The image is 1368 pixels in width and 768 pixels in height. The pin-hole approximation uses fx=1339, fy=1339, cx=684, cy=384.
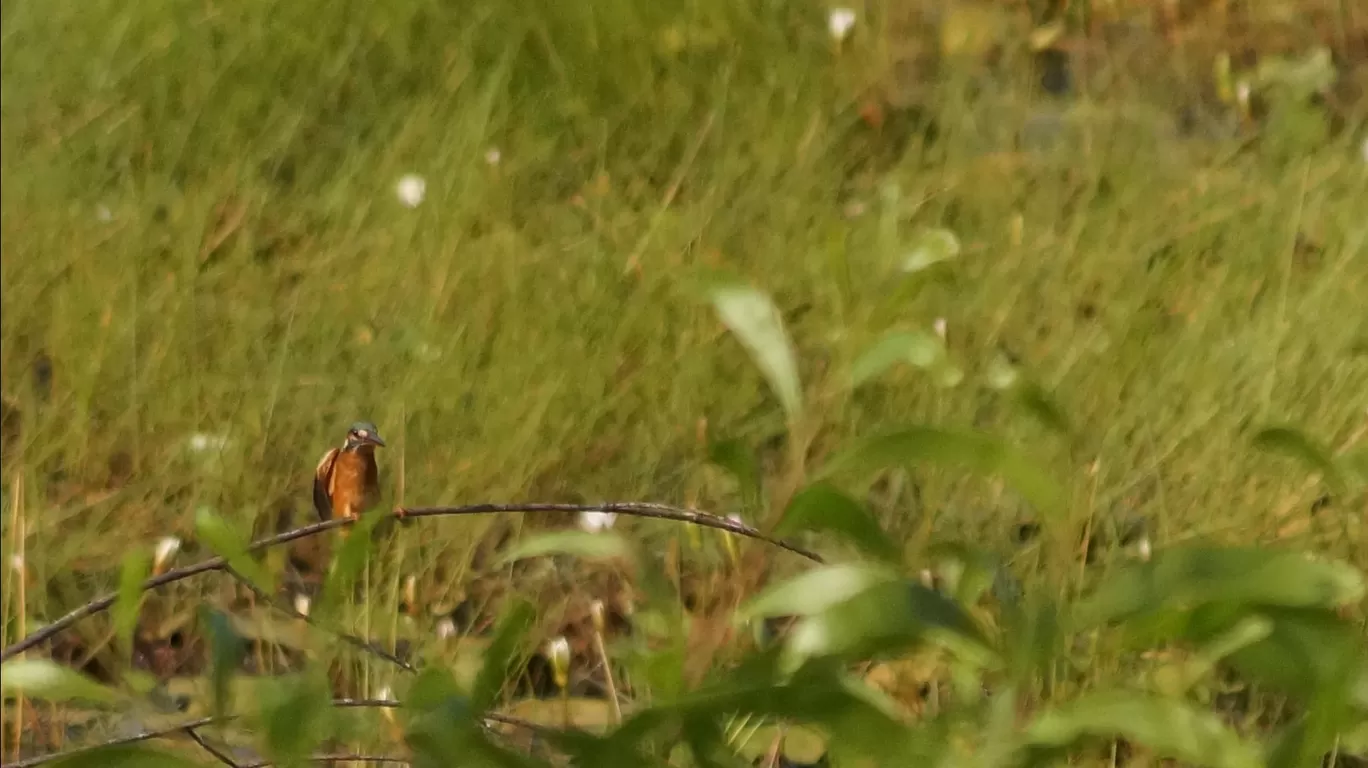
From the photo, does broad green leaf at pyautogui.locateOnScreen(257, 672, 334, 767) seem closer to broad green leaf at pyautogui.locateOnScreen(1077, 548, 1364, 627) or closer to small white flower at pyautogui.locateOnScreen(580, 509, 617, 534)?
broad green leaf at pyautogui.locateOnScreen(1077, 548, 1364, 627)

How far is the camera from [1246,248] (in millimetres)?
1889

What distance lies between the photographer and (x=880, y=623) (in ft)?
2.27

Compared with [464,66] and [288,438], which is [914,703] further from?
[464,66]

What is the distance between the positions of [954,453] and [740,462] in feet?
0.43

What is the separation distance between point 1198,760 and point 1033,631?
11 cm

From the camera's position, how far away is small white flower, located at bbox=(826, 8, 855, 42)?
227cm

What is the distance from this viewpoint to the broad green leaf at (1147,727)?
0.69m

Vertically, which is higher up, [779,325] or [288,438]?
[779,325]

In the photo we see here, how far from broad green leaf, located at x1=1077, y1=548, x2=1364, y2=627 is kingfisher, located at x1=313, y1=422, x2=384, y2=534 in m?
0.82

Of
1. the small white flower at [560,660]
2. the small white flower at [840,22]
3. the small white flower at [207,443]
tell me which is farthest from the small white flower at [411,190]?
the small white flower at [560,660]

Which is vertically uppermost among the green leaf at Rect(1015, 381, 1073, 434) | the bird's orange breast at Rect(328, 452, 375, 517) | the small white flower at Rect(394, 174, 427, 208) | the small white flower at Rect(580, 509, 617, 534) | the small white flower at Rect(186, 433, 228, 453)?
the green leaf at Rect(1015, 381, 1073, 434)

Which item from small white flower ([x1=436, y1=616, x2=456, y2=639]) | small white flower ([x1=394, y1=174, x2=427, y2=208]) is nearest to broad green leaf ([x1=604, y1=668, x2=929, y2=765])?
small white flower ([x1=436, y1=616, x2=456, y2=639])

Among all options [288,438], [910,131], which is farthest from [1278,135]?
[288,438]

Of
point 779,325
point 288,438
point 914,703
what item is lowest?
point 914,703
